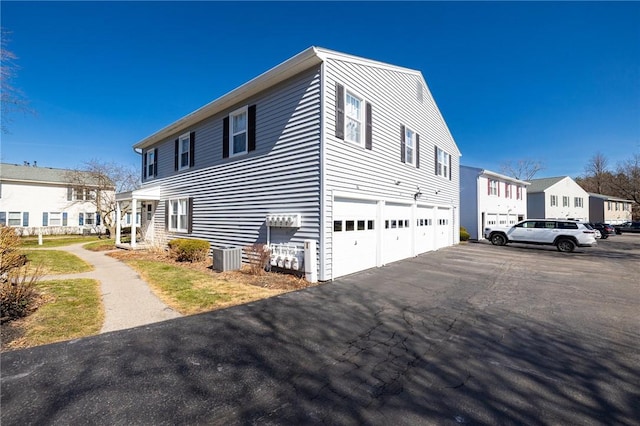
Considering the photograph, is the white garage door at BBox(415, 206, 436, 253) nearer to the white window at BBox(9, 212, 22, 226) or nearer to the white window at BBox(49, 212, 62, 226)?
the white window at BBox(49, 212, 62, 226)

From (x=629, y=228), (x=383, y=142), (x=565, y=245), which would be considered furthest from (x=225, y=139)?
(x=629, y=228)

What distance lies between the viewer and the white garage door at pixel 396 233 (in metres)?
10.5

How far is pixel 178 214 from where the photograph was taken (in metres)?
13.9

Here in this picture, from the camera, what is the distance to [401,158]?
12.1 m

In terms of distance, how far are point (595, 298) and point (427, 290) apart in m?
3.73

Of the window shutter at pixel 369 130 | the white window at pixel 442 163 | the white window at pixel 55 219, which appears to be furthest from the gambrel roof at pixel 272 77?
the white window at pixel 55 219

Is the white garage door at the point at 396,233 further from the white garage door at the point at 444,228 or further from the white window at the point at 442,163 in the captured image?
the white window at the point at 442,163

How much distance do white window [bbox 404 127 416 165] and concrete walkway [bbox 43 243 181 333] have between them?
10.7m

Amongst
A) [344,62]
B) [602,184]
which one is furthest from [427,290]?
[602,184]

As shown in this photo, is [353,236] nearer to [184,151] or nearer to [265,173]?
[265,173]

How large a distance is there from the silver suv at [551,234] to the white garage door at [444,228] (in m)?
3.36

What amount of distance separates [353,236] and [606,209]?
5319 cm

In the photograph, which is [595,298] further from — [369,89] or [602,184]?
[602,184]

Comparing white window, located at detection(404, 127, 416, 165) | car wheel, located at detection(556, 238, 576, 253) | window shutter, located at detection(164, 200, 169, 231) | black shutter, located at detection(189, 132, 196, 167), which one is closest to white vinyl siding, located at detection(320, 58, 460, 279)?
white window, located at detection(404, 127, 416, 165)
